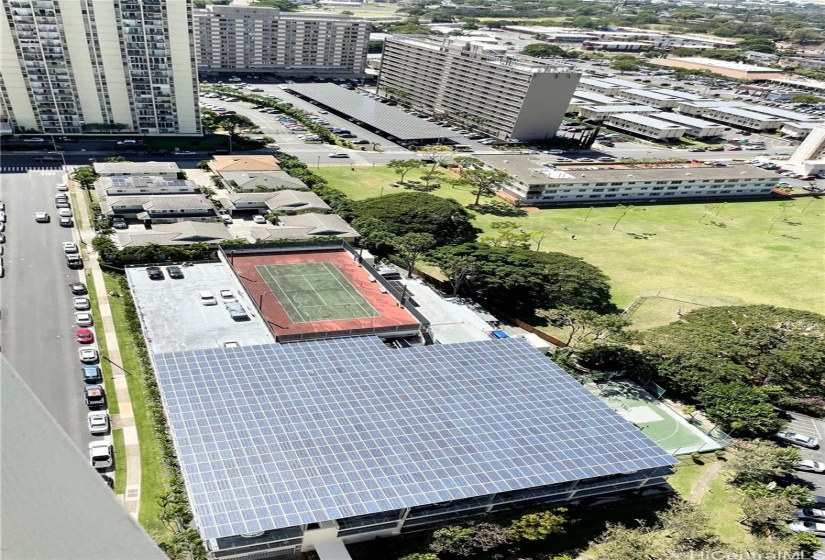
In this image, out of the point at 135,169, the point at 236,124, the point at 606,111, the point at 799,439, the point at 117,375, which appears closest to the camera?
the point at 117,375

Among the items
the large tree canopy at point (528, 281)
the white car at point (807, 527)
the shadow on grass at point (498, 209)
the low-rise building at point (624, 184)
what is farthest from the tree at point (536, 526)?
the low-rise building at point (624, 184)

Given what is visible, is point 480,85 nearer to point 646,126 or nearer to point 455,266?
point 646,126

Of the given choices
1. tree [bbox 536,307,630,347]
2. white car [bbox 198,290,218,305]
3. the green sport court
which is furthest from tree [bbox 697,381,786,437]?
white car [bbox 198,290,218,305]

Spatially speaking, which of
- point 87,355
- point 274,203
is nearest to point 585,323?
point 87,355

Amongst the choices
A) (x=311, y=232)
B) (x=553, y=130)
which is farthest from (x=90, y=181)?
(x=553, y=130)

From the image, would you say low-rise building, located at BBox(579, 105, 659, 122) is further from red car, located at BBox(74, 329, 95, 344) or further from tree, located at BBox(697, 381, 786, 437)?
red car, located at BBox(74, 329, 95, 344)

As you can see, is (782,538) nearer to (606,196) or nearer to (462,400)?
(462,400)
